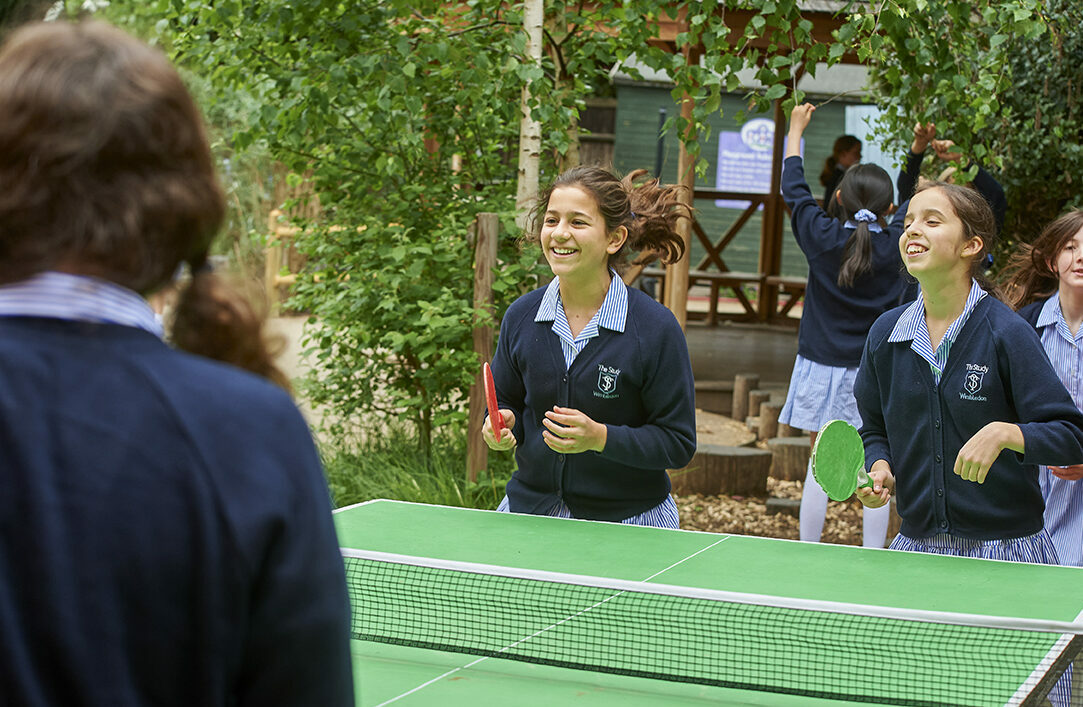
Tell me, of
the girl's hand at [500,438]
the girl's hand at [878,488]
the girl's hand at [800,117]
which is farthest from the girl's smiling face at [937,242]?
the girl's hand at [800,117]

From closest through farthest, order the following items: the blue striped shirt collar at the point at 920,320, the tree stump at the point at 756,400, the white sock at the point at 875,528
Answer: the blue striped shirt collar at the point at 920,320, the white sock at the point at 875,528, the tree stump at the point at 756,400

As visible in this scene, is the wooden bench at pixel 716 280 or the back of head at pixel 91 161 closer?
the back of head at pixel 91 161

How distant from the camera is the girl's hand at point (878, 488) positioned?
3.33 m

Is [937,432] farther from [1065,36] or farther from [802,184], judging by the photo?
[1065,36]

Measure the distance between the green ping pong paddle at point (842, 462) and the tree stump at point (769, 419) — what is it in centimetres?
571

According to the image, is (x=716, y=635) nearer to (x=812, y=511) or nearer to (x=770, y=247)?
(x=812, y=511)

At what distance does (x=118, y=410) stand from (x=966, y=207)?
10.3 feet

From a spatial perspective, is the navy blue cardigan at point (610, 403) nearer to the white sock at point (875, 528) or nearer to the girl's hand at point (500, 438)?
the girl's hand at point (500, 438)

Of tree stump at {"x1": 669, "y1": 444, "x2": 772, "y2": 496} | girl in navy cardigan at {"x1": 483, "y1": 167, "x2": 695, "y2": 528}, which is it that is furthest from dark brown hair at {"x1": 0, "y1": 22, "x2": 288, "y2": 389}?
tree stump at {"x1": 669, "y1": 444, "x2": 772, "y2": 496}

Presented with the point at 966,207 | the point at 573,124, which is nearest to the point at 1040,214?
the point at 573,124

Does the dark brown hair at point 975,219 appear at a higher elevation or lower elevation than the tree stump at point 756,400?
higher

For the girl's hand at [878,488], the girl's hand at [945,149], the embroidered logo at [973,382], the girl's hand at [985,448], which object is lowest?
the girl's hand at [878,488]

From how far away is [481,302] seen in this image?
607 centimetres

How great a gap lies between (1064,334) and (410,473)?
11.8 ft
